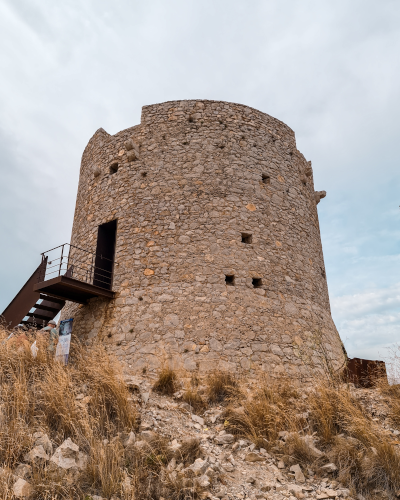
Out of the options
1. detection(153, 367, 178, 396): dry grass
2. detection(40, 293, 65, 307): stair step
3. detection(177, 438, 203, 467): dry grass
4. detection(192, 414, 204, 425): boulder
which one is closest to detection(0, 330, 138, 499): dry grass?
detection(177, 438, 203, 467): dry grass

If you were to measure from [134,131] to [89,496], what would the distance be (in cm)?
848

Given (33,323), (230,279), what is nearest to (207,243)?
(230,279)

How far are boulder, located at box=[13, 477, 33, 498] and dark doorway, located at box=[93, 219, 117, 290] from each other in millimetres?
5469

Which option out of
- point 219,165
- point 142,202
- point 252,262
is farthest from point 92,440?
point 219,165

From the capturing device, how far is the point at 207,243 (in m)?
8.54

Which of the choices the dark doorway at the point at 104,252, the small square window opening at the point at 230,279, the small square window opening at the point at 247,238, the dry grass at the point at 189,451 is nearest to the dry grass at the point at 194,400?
the dry grass at the point at 189,451

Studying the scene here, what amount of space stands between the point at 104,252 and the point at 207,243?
9.59 ft

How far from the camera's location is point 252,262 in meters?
8.61

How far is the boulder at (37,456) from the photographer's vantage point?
13.4 feet

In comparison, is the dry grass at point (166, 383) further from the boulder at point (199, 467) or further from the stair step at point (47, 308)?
the stair step at point (47, 308)

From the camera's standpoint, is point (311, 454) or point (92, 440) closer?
point (92, 440)

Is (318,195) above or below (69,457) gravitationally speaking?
above

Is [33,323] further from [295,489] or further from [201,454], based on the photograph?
[295,489]

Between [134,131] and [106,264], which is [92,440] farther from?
[134,131]
